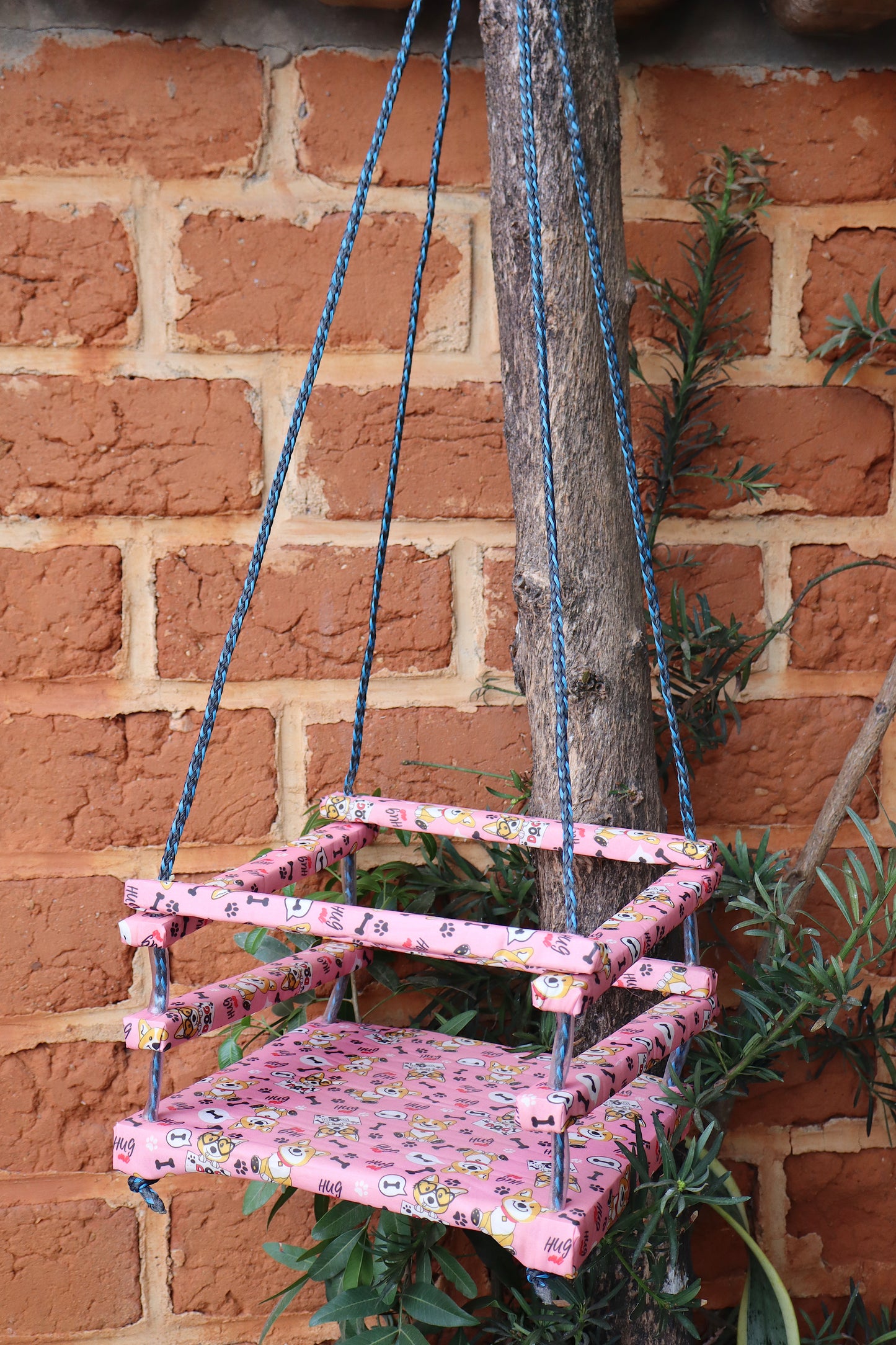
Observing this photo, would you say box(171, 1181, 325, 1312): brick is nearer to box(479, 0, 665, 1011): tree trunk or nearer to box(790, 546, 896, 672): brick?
box(479, 0, 665, 1011): tree trunk

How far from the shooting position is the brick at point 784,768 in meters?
0.92

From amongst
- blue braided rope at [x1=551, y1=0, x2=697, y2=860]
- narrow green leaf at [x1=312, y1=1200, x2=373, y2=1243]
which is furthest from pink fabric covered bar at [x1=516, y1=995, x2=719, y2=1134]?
narrow green leaf at [x1=312, y1=1200, x2=373, y2=1243]

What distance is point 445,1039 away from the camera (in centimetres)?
75

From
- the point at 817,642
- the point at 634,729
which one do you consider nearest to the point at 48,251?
the point at 634,729

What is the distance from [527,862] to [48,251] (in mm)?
606

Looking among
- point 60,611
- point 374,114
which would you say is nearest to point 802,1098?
point 60,611

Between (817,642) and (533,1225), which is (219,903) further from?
(817,642)

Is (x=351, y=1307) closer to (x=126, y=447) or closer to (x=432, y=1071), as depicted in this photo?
(x=432, y=1071)

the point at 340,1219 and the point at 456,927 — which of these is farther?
the point at 340,1219

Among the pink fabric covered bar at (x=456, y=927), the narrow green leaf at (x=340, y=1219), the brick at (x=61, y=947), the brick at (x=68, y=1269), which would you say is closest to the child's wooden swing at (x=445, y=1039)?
the pink fabric covered bar at (x=456, y=927)

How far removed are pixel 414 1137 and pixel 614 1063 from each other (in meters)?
0.12

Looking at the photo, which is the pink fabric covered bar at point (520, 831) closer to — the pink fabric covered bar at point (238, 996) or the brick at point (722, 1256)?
the pink fabric covered bar at point (238, 996)

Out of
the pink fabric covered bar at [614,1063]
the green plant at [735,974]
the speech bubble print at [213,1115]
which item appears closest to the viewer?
the pink fabric covered bar at [614,1063]

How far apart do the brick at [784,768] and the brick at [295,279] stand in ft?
1.43
